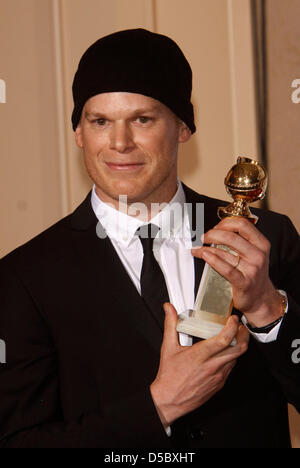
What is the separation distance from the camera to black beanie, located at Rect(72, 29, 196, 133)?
154cm

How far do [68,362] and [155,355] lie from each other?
0.68 feet

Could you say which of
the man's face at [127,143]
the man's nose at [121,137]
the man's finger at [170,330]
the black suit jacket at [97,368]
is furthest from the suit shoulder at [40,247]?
the man's finger at [170,330]

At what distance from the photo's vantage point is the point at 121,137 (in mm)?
1538

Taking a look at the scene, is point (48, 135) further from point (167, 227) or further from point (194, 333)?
point (194, 333)

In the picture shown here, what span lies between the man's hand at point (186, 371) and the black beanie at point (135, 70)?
0.52m

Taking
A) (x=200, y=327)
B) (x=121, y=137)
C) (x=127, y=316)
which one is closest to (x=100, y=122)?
(x=121, y=137)

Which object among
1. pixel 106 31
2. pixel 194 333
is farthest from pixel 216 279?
pixel 106 31

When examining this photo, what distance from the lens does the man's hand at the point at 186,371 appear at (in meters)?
1.37

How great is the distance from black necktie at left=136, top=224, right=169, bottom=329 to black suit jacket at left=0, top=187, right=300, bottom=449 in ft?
0.07

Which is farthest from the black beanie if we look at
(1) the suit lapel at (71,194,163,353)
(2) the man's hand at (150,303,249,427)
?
(2) the man's hand at (150,303,249,427)

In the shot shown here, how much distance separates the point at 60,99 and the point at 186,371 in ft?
3.70

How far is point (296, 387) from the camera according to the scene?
1533 millimetres
